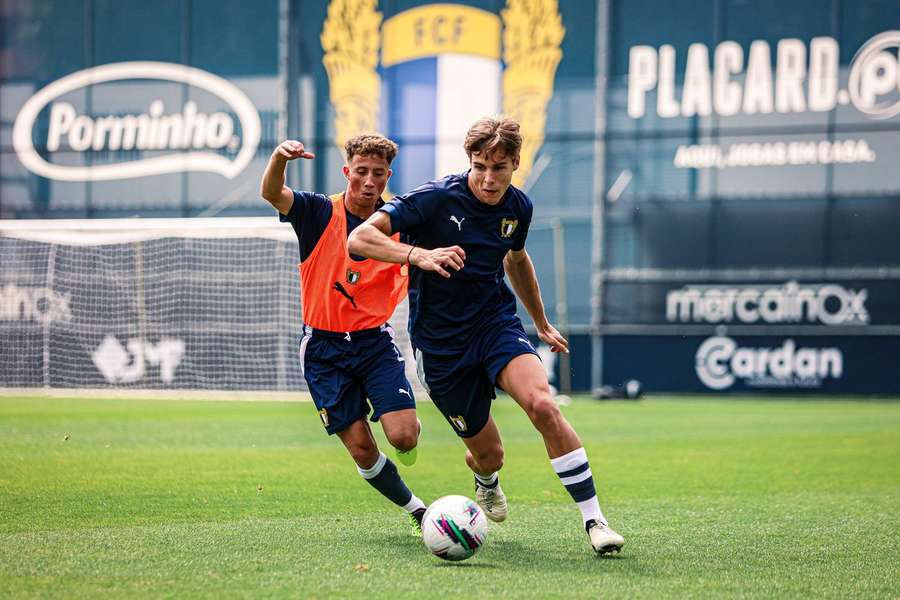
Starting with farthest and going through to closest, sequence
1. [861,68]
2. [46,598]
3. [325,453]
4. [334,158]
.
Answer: [334,158] → [861,68] → [325,453] → [46,598]

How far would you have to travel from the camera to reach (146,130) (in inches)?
966

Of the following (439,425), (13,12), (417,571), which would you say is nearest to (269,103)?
(13,12)

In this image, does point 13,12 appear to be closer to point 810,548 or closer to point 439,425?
→ point 439,425

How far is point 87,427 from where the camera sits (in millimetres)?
13031

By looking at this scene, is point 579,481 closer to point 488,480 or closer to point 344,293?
point 488,480

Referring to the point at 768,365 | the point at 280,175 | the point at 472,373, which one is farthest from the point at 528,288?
the point at 768,365

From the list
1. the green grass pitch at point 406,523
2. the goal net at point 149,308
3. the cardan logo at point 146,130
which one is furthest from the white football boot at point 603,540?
the cardan logo at point 146,130

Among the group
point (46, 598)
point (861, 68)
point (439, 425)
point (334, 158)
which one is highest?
point (861, 68)

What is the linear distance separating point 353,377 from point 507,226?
123 cm

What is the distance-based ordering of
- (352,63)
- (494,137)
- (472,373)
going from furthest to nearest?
(352,63) → (472,373) → (494,137)

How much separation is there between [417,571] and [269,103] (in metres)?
20.1

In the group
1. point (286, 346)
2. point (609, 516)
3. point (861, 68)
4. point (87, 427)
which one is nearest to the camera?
point (609, 516)

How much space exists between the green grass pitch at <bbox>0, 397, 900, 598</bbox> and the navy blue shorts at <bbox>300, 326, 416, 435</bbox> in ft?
2.08

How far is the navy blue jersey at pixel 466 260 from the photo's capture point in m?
5.80
